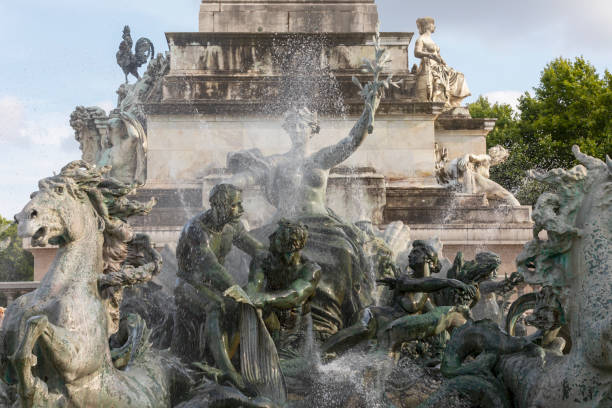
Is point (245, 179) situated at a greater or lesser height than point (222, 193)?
greater

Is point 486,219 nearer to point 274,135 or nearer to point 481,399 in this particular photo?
point 274,135

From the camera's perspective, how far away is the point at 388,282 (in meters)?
7.43

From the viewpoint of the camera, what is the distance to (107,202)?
605 cm

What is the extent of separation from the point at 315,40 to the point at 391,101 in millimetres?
1562

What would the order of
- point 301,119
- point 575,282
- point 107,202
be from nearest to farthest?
point 575,282 → point 107,202 → point 301,119

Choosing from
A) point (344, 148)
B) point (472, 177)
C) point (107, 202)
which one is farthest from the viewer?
point (472, 177)

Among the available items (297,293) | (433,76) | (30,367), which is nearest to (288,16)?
(433,76)

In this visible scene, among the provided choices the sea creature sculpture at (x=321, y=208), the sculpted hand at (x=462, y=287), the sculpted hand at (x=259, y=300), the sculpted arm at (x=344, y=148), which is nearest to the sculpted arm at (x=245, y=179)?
the sea creature sculpture at (x=321, y=208)

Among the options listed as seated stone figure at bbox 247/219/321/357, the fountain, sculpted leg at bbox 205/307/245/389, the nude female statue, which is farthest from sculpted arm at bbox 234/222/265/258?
the nude female statue

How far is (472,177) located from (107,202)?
360 inches

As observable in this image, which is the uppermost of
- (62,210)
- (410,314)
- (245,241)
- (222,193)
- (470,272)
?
(222,193)

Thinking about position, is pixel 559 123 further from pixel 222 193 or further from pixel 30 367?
pixel 30 367

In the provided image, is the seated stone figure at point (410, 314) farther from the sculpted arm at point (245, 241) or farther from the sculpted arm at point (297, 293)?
the sculpted arm at point (245, 241)

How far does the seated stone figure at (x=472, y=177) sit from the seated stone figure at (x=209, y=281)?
788cm
